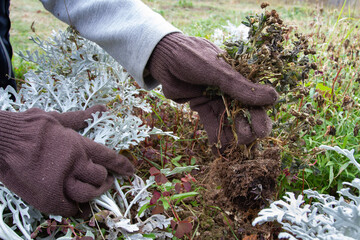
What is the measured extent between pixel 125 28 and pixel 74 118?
645 mm

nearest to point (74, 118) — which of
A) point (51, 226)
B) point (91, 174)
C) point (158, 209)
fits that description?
point (91, 174)

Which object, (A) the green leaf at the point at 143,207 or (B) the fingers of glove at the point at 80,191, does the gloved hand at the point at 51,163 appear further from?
(A) the green leaf at the point at 143,207

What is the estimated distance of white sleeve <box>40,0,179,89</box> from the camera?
1.62m

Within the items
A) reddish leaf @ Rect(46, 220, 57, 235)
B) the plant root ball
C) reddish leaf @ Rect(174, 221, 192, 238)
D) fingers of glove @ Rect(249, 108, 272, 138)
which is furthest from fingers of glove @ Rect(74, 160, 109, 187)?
fingers of glove @ Rect(249, 108, 272, 138)

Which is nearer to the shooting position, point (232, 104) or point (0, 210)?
point (0, 210)

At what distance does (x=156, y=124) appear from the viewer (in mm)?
2375

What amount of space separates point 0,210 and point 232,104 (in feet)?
4.41

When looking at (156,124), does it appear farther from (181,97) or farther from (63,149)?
(63,149)

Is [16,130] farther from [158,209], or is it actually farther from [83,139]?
[158,209]

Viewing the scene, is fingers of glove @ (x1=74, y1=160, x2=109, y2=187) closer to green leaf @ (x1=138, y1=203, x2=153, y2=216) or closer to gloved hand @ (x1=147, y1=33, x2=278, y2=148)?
green leaf @ (x1=138, y1=203, x2=153, y2=216)

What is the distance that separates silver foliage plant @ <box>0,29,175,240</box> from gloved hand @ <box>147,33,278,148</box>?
1.21 feet

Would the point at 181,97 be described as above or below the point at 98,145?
above

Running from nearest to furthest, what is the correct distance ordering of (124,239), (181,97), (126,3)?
(124,239)
(181,97)
(126,3)

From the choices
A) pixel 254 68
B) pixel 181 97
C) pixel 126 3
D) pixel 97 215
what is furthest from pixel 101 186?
pixel 126 3
